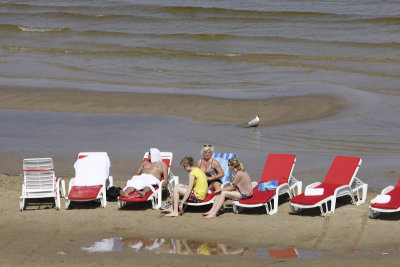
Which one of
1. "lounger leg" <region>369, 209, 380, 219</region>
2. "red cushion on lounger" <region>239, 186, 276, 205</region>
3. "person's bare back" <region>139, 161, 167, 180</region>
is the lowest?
"lounger leg" <region>369, 209, 380, 219</region>

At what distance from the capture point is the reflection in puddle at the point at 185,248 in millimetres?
9188

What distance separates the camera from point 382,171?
44.0ft

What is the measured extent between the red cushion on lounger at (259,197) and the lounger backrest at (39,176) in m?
3.11

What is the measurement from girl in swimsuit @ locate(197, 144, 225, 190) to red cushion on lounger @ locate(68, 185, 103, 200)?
1737mm

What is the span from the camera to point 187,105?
1922 cm

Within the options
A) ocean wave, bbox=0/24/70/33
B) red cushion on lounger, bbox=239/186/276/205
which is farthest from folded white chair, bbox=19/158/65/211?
ocean wave, bbox=0/24/70/33

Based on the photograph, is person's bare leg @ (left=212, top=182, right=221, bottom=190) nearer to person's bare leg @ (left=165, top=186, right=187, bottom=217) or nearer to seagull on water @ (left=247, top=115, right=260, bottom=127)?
person's bare leg @ (left=165, top=186, right=187, bottom=217)

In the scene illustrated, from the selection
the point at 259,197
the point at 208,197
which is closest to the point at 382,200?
the point at 259,197

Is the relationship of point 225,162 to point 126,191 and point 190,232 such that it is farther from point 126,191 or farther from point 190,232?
point 190,232

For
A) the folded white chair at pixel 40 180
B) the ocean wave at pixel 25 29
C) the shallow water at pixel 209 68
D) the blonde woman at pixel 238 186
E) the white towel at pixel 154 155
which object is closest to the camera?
the blonde woman at pixel 238 186

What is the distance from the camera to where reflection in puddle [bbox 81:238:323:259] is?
9.19m

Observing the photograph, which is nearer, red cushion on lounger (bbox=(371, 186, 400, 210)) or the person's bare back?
red cushion on lounger (bbox=(371, 186, 400, 210))

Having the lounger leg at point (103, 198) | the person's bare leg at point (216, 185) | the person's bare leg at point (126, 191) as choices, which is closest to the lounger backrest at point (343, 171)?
the person's bare leg at point (216, 185)

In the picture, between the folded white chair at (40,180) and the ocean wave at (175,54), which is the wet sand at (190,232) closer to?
the folded white chair at (40,180)
